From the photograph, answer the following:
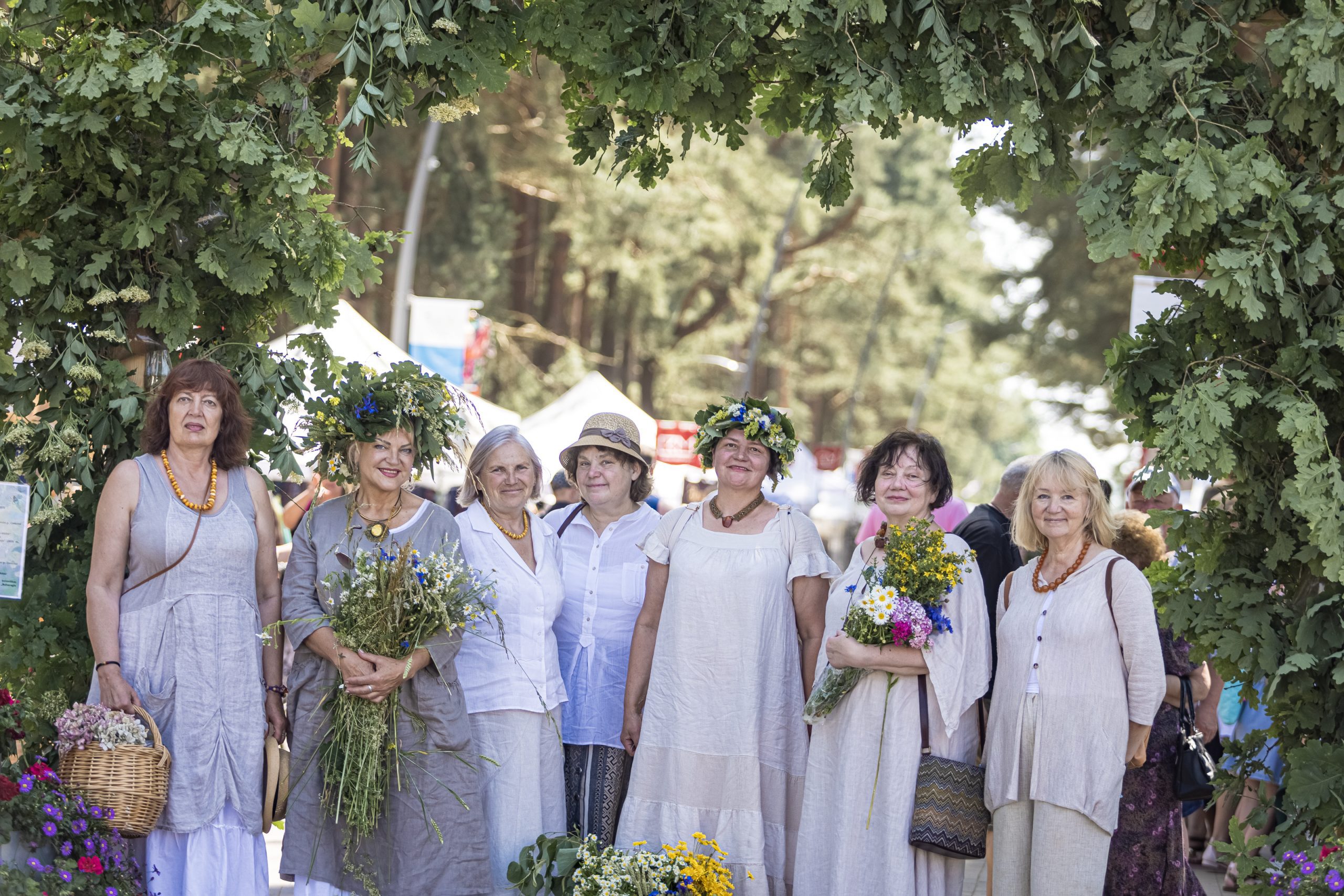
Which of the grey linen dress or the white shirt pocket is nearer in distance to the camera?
the grey linen dress

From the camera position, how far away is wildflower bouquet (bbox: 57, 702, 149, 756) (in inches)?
177

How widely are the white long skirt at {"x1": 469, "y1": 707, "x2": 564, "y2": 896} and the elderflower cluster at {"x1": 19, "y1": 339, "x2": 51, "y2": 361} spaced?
7.28 feet

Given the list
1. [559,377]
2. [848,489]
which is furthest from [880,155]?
[559,377]

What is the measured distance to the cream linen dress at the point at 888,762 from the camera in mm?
4855

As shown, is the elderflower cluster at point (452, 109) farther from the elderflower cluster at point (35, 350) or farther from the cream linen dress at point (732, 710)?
the cream linen dress at point (732, 710)

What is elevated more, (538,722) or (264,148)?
(264,148)

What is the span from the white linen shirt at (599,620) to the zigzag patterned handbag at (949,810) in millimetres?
1368

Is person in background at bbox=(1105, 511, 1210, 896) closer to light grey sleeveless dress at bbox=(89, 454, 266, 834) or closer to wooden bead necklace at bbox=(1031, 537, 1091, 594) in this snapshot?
wooden bead necklace at bbox=(1031, 537, 1091, 594)

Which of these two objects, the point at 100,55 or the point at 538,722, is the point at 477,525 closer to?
the point at 538,722

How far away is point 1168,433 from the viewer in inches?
177

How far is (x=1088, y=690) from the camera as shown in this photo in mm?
4723

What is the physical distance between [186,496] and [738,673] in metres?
2.20

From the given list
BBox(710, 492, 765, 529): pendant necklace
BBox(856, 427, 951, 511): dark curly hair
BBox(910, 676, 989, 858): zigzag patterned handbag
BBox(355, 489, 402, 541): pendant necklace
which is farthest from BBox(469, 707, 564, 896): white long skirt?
BBox(856, 427, 951, 511): dark curly hair

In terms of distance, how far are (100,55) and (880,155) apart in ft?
119
